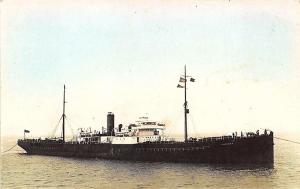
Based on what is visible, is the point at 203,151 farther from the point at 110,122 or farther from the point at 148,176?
the point at 110,122

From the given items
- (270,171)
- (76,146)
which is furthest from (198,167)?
(76,146)

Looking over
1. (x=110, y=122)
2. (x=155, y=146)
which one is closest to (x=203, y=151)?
(x=155, y=146)

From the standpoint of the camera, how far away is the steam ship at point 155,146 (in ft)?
118

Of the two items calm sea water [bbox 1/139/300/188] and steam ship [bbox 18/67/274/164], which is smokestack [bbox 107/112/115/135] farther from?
calm sea water [bbox 1/139/300/188]

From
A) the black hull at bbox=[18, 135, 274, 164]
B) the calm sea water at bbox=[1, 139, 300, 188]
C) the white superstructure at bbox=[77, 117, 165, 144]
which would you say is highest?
the white superstructure at bbox=[77, 117, 165, 144]

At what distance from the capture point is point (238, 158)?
36.0 m

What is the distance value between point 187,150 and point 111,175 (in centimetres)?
785

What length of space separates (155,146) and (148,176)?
8834 mm

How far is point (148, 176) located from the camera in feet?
103

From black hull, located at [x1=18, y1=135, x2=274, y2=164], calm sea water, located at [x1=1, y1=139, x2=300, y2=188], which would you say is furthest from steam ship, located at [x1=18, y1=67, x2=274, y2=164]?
calm sea water, located at [x1=1, y1=139, x2=300, y2=188]

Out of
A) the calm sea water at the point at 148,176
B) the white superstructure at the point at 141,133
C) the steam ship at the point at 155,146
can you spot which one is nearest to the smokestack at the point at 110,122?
the steam ship at the point at 155,146

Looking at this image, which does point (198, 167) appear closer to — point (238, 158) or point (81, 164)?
point (238, 158)

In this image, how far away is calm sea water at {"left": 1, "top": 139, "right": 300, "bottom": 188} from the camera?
28.0 meters

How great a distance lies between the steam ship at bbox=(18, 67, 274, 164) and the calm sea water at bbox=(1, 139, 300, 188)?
1.48 m
